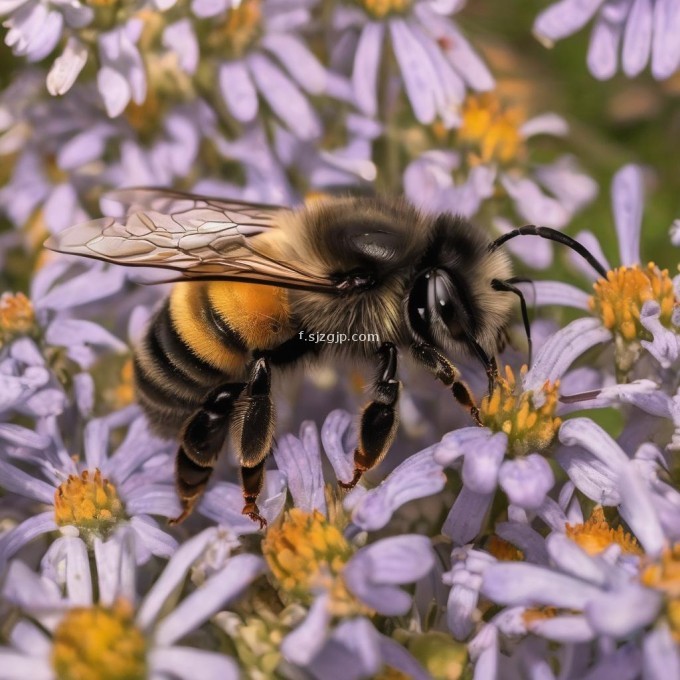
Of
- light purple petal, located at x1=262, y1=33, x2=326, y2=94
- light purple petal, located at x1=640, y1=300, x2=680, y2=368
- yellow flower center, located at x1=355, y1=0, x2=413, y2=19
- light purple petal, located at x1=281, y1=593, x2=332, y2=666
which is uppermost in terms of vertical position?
yellow flower center, located at x1=355, y1=0, x2=413, y2=19

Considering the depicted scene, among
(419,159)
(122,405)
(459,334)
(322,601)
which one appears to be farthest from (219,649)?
(419,159)

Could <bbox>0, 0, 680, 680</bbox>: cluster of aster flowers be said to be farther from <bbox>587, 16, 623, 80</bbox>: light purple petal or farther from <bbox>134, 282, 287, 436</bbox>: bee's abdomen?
<bbox>134, 282, 287, 436</bbox>: bee's abdomen

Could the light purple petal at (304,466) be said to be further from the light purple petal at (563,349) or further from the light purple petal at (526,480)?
the light purple petal at (563,349)

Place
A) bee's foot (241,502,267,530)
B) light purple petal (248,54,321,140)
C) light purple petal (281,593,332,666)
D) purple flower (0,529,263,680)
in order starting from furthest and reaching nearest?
light purple petal (248,54,321,140)
bee's foot (241,502,267,530)
purple flower (0,529,263,680)
light purple petal (281,593,332,666)

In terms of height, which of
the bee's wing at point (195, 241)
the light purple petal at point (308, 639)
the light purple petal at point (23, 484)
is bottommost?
the light purple petal at point (23, 484)

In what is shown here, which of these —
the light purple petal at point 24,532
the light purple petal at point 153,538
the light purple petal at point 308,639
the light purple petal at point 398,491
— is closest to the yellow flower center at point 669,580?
the light purple petal at point 398,491

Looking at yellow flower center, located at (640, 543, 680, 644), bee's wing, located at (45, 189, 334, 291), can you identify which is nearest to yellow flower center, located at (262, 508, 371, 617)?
bee's wing, located at (45, 189, 334, 291)
